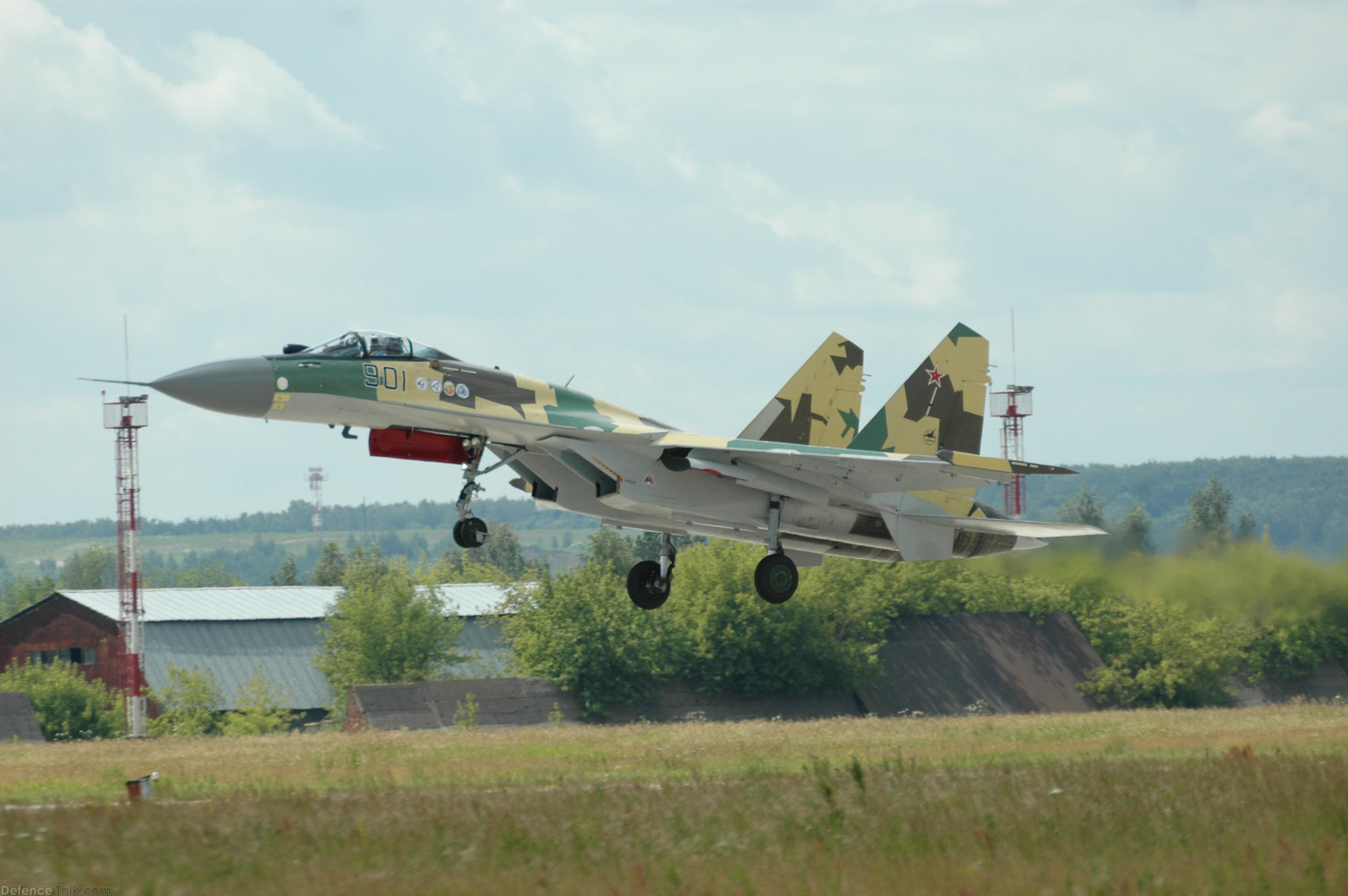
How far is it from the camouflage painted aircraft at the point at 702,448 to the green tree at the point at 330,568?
103 m

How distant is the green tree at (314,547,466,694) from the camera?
63562 millimetres

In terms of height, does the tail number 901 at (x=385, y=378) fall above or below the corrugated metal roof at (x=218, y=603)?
above

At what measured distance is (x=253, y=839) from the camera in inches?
446

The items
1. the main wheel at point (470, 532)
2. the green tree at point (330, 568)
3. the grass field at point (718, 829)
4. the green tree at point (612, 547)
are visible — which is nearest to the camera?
the grass field at point (718, 829)

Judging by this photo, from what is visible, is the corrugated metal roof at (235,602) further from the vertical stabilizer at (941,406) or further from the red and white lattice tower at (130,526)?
the vertical stabilizer at (941,406)

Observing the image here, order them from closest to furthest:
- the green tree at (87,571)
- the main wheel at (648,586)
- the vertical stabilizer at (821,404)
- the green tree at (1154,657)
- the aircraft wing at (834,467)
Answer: the aircraft wing at (834,467)
the main wheel at (648,586)
the vertical stabilizer at (821,404)
the green tree at (1154,657)
the green tree at (87,571)

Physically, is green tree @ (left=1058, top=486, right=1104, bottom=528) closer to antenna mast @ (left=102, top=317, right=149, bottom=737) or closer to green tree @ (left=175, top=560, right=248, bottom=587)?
antenna mast @ (left=102, top=317, right=149, bottom=737)

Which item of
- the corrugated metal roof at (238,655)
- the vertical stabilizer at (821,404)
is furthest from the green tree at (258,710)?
the vertical stabilizer at (821,404)

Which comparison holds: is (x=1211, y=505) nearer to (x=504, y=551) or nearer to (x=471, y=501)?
(x=504, y=551)

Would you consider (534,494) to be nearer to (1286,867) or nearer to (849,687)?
(1286,867)

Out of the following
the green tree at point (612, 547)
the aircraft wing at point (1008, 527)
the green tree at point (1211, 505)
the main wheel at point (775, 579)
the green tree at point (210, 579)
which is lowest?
the green tree at point (210, 579)

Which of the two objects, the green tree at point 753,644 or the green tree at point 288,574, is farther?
the green tree at point 288,574

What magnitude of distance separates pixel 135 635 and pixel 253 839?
44237 mm

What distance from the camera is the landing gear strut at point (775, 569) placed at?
22156 millimetres
